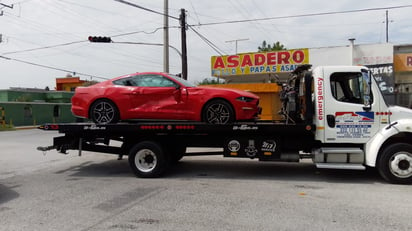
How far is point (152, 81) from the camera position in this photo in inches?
289

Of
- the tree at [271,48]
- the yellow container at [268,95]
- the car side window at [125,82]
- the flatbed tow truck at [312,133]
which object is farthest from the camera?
the tree at [271,48]

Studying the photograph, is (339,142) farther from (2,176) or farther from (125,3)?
(125,3)

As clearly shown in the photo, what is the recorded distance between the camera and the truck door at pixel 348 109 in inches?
247

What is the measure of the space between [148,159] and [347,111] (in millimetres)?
4318

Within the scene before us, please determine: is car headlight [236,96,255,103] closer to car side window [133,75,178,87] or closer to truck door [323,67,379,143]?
car side window [133,75,178,87]

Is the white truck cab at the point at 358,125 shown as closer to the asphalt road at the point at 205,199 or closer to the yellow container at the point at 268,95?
the asphalt road at the point at 205,199

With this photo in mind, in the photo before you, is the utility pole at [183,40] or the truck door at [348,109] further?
the utility pole at [183,40]

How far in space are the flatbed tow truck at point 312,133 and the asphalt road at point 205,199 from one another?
465 millimetres

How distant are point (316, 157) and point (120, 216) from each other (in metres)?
4.04

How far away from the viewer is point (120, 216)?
4.60 metres

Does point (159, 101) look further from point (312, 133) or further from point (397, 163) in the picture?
point (397, 163)

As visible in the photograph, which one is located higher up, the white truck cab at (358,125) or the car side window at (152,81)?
the car side window at (152,81)

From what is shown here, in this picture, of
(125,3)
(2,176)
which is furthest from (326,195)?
(125,3)

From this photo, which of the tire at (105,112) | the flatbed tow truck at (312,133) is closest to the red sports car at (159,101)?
the tire at (105,112)
